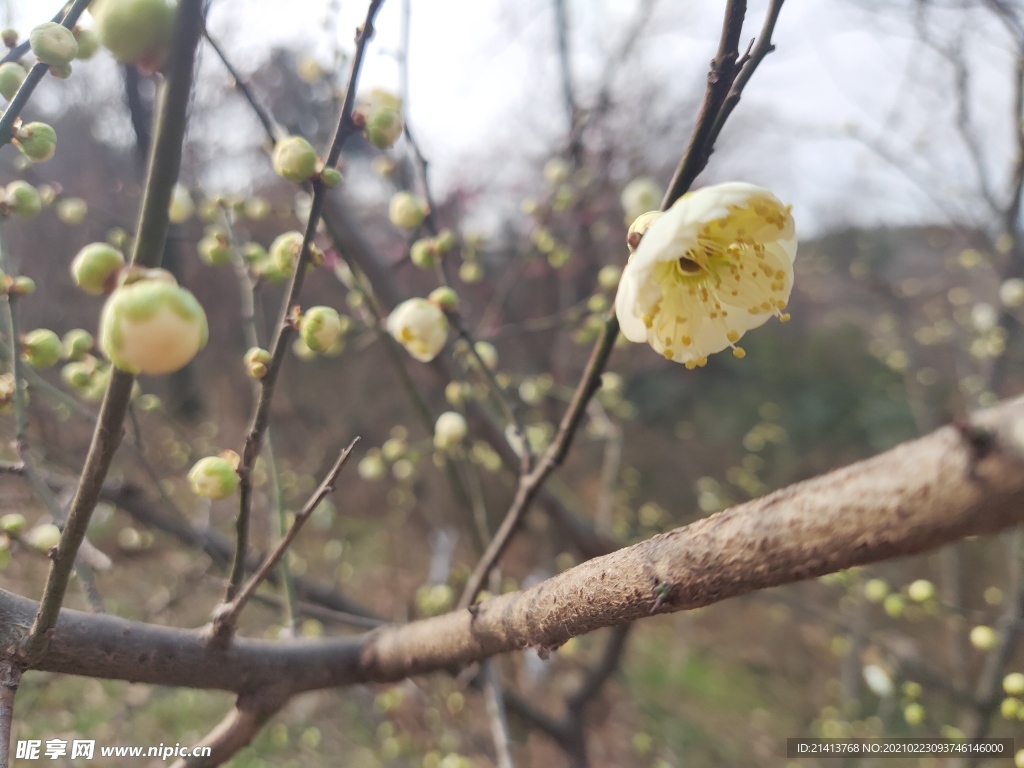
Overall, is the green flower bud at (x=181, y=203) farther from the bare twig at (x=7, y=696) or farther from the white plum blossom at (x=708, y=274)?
the white plum blossom at (x=708, y=274)

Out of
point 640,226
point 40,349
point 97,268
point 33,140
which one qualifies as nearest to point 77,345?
point 40,349

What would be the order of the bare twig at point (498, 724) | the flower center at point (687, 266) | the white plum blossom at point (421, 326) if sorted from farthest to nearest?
1. the bare twig at point (498, 724)
2. the white plum blossom at point (421, 326)
3. the flower center at point (687, 266)

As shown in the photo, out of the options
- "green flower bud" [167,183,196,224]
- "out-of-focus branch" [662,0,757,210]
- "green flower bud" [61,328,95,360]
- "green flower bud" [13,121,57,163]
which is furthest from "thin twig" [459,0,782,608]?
"green flower bud" [167,183,196,224]

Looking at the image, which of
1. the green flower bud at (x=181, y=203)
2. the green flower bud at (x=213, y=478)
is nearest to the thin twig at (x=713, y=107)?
the green flower bud at (x=213, y=478)

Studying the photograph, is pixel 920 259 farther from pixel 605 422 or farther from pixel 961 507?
pixel 961 507

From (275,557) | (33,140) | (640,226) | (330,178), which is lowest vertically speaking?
(275,557)

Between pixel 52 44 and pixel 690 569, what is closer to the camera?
pixel 690 569

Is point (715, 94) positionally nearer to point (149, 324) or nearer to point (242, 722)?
point (149, 324)

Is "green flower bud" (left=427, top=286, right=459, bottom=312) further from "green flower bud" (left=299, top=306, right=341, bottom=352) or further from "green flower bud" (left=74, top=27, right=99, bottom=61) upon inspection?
"green flower bud" (left=74, top=27, right=99, bottom=61)
